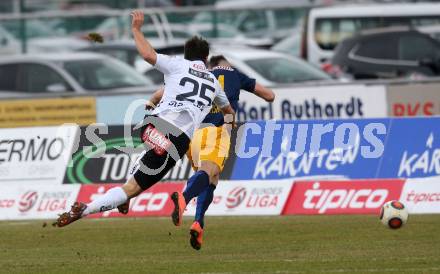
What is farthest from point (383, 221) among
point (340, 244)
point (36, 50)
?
point (36, 50)

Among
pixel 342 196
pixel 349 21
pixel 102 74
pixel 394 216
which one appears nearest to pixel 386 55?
pixel 349 21

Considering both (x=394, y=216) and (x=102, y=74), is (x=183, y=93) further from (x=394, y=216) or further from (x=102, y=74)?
(x=102, y=74)

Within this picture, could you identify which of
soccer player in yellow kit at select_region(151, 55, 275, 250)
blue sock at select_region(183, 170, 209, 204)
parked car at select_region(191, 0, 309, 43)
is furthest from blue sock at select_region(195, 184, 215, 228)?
parked car at select_region(191, 0, 309, 43)

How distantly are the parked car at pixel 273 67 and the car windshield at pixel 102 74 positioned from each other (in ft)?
5.07

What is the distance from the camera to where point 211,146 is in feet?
49.3

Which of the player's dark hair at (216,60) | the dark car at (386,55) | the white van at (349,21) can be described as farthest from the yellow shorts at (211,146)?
the white van at (349,21)

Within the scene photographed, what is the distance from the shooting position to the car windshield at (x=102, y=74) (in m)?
26.2

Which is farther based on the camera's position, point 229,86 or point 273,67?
point 273,67

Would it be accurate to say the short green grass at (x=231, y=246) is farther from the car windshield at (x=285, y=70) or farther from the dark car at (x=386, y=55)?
the dark car at (x=386, y=55)

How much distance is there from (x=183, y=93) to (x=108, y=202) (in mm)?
1268

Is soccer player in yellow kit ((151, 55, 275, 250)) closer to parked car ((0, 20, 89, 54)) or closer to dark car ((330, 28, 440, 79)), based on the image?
dark car ((330, 28, 440, 79))

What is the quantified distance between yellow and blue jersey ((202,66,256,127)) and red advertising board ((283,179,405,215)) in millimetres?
2977

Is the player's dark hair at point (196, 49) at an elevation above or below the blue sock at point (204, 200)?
above

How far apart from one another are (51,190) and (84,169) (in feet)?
2.18
